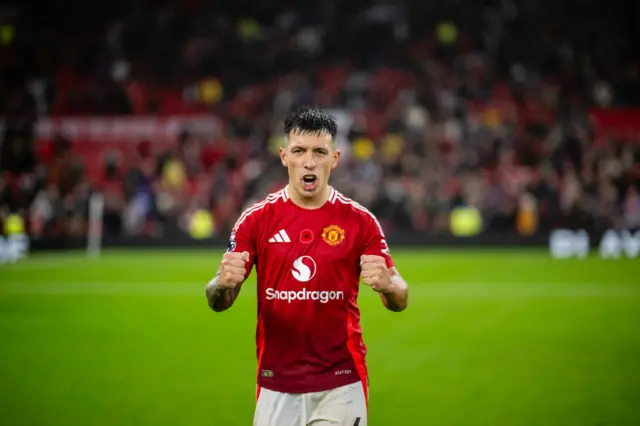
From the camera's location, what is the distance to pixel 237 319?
1320cm

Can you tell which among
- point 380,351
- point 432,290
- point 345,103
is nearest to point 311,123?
point 380,351

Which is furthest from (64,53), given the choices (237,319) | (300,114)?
(300,114)

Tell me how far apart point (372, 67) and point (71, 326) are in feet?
68.8

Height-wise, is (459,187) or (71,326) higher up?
(459,187)

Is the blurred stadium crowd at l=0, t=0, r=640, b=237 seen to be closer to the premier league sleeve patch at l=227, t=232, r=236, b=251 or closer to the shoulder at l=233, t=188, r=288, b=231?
the shoulder at l=233, t=188, r=288, b=231

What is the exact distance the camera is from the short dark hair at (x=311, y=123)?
4.39 metres

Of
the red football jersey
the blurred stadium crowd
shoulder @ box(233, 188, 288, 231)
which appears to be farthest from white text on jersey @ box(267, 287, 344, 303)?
the blurred stadium crowd

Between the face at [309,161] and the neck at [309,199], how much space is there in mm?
54

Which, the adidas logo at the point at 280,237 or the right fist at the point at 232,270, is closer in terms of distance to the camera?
the right fist at the point at 232,270

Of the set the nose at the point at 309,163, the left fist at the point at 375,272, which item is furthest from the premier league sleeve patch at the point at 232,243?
the left fist at the point at 375,272

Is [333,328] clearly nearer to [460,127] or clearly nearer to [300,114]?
[300,114]

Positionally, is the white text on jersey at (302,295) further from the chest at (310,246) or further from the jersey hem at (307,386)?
the jersey hem at (307,386)

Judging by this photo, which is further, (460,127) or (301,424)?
(460,127)

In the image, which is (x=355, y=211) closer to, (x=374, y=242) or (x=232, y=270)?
(x=374, y=242)
